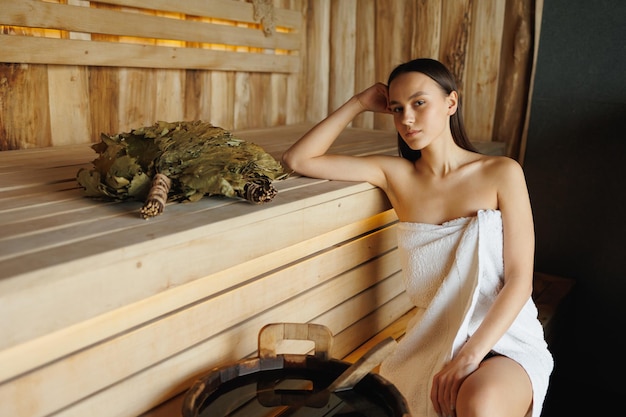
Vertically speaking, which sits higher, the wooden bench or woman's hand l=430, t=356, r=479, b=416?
woman's hand l=430, t=356, r=479, b=416

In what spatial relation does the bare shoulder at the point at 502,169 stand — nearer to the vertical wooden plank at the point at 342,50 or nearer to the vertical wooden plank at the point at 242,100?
the vertical wooden plank at the point at 242,100

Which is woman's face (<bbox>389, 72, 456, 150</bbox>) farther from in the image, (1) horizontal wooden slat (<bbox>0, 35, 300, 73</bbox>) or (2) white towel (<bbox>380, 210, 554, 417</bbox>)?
(1) horizontal wooden slat (<bbox>0, 35, 300, 73</bbox>)

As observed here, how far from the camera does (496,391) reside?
5.32ft

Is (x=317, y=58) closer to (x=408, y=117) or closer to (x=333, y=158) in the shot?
(x=333, y=158)

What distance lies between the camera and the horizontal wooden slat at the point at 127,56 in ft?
8.04

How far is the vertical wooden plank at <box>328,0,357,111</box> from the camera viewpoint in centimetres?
391

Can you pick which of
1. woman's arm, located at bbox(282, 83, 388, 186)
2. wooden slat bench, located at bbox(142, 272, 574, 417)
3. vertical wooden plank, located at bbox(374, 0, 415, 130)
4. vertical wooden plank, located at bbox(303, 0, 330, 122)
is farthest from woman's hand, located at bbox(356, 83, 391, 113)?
vertical wooden plank, located at bbox(303, 0, 330, 122)

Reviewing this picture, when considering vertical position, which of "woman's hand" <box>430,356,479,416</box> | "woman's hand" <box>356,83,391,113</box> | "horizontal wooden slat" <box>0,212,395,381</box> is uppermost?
"woman's hand" <box>356,83,391,113</box>

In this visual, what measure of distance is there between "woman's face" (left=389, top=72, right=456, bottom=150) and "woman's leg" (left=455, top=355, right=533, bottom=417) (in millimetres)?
725

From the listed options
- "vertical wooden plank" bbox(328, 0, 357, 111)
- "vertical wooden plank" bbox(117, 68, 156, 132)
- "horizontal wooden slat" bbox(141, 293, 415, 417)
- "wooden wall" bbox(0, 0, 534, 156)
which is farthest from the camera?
"vertical wooden plank" bbox(328, 0, 357, 111)

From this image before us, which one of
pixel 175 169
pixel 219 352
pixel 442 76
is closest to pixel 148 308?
pixel 219 352

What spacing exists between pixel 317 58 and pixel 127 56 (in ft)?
4.98

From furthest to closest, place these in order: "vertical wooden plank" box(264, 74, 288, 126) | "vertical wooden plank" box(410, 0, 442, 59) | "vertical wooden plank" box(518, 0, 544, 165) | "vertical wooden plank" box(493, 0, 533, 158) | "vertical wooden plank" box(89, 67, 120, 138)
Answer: "vertical wooden plank" box(264, 74, 288, 126) < "vertical wooden plank" box(410, 0, 442, 59) < "vertical wooden plank" box(493, 0, 533, 158) < "vertical wooden plank" box(518, 0, 544, 165) < "vertical wooden plank" box(89, 67, 120, 138)

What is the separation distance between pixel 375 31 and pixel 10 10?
2.19 m
